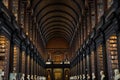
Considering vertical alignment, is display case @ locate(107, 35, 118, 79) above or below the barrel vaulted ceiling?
below

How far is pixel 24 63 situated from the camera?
23.0m

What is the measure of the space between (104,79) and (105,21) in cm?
375

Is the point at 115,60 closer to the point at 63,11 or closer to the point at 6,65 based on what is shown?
the point at 6,65

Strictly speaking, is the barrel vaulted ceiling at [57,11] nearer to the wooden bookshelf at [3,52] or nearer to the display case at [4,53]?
the wooden bookshelf at [3,52]

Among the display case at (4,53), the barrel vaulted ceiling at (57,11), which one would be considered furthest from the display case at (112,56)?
the barrel vaulted ceiling at (57,11)

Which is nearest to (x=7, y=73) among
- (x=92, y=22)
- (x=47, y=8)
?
(x=92, y=22)

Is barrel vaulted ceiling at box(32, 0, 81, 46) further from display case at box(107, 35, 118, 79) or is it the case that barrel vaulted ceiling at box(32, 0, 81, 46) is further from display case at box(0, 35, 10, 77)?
display case at box(107, 35, 118, 79)

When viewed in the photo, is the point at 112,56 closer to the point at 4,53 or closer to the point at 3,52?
the point at 4,53


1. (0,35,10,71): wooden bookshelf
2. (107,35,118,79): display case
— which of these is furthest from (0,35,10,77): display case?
(107,35,118,79): display case

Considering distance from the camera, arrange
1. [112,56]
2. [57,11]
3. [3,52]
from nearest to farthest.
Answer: [112,56] < [3,52] < [57,11]

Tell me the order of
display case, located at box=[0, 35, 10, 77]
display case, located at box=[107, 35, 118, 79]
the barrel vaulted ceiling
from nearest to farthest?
display case, located at box=[107, 35, 118, 79] → display case, located at box=[0, 35, 10, 77] → the barrel vaulted ceiling

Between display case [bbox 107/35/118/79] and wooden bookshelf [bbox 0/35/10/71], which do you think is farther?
wooden bookshelf [bbox 0/35/10/71]

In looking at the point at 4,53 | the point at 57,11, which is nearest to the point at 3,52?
the point at 4,53

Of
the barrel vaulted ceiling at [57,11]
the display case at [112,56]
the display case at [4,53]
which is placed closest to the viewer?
the display case at [112,56]
